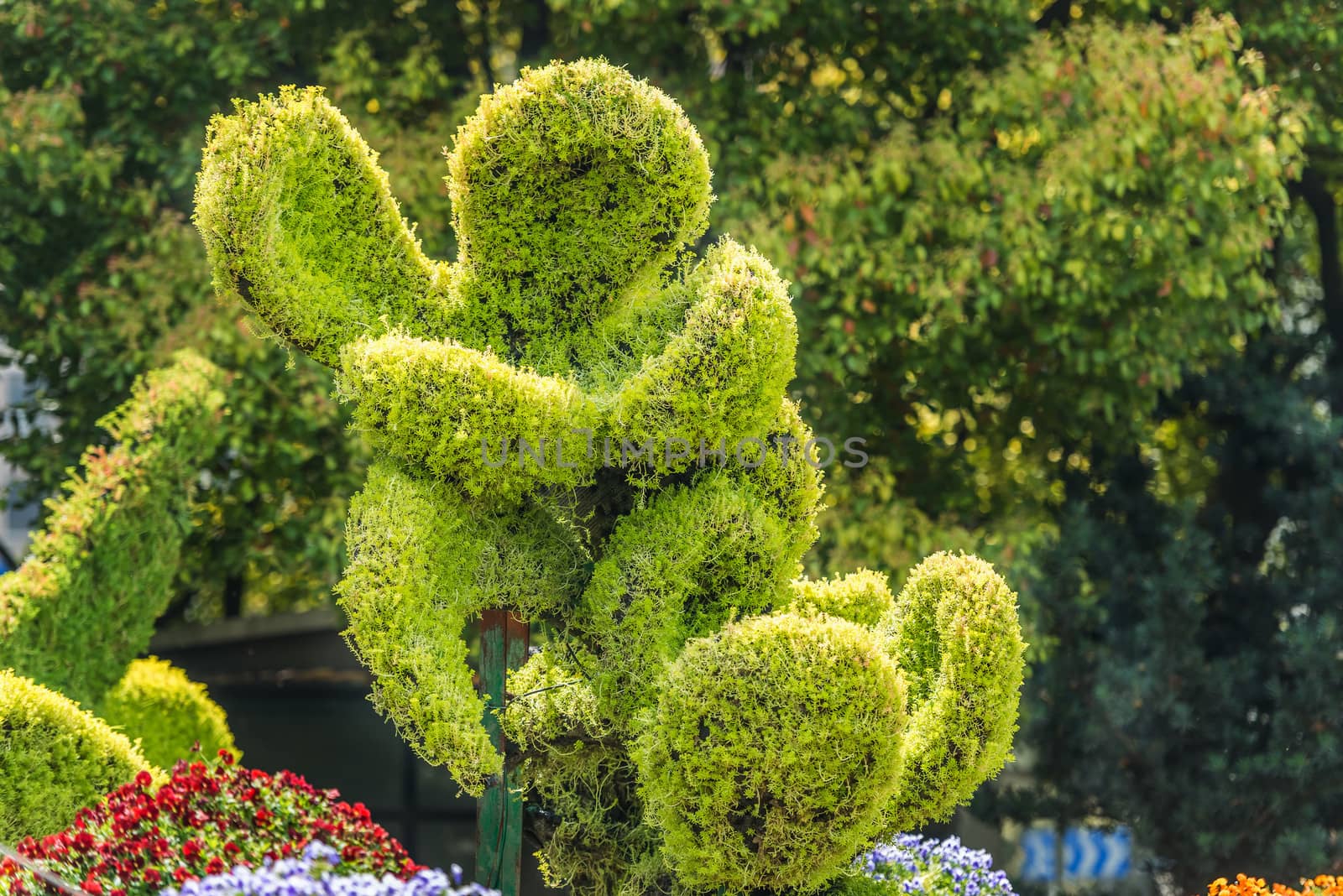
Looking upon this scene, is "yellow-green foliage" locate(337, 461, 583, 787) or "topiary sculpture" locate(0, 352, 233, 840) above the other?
"topiary sculpture" locate(0, 352, 233, 840)

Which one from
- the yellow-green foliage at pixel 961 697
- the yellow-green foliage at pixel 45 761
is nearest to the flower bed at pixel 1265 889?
the yellow-green foliage at pixel 961 697

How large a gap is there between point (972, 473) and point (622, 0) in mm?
3766

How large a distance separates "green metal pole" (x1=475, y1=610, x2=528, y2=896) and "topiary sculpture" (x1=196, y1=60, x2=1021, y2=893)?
3.3 inches

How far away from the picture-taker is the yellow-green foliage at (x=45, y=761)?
5.31 m

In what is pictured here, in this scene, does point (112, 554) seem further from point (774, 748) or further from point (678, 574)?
point (774, 748)

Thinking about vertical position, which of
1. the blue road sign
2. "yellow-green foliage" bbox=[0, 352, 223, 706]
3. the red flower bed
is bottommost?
the red flower bed

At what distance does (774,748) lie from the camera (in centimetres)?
389

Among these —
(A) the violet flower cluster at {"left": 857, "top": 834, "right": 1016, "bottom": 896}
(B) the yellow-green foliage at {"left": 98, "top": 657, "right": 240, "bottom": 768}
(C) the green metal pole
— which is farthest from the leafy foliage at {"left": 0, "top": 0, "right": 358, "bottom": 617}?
(A) the violet flower cluster at {"left": 857, "top": 834, "right": 1016, "bottom": 896}

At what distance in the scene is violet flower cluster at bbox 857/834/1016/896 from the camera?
16.5ft

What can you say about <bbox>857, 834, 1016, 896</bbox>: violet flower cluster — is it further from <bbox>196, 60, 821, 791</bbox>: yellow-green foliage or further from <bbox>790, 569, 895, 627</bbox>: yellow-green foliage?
<bbox>196, 60, 821, 791</bbox>: yellow-green foliage

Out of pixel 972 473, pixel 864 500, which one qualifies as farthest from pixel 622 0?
pixel 972 473

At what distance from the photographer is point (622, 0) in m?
7.91

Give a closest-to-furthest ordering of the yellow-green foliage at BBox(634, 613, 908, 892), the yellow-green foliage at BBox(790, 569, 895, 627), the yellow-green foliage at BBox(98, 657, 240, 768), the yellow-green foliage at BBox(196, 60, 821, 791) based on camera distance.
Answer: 1. the yellow-green foliage at BBox(634, 613, 908, 892)
2. the yellow-green foliage at BBox(196, 60, 821, 791)
3. the yellow-green foliage at BBox(790, 569, 895, 627)
4. the yellow-green foliage at BBox(98, 657, 240, 768)

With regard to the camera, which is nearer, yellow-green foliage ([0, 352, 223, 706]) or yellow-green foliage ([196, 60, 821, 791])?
yellow-green foliage ([196, 60, 821, 791])
